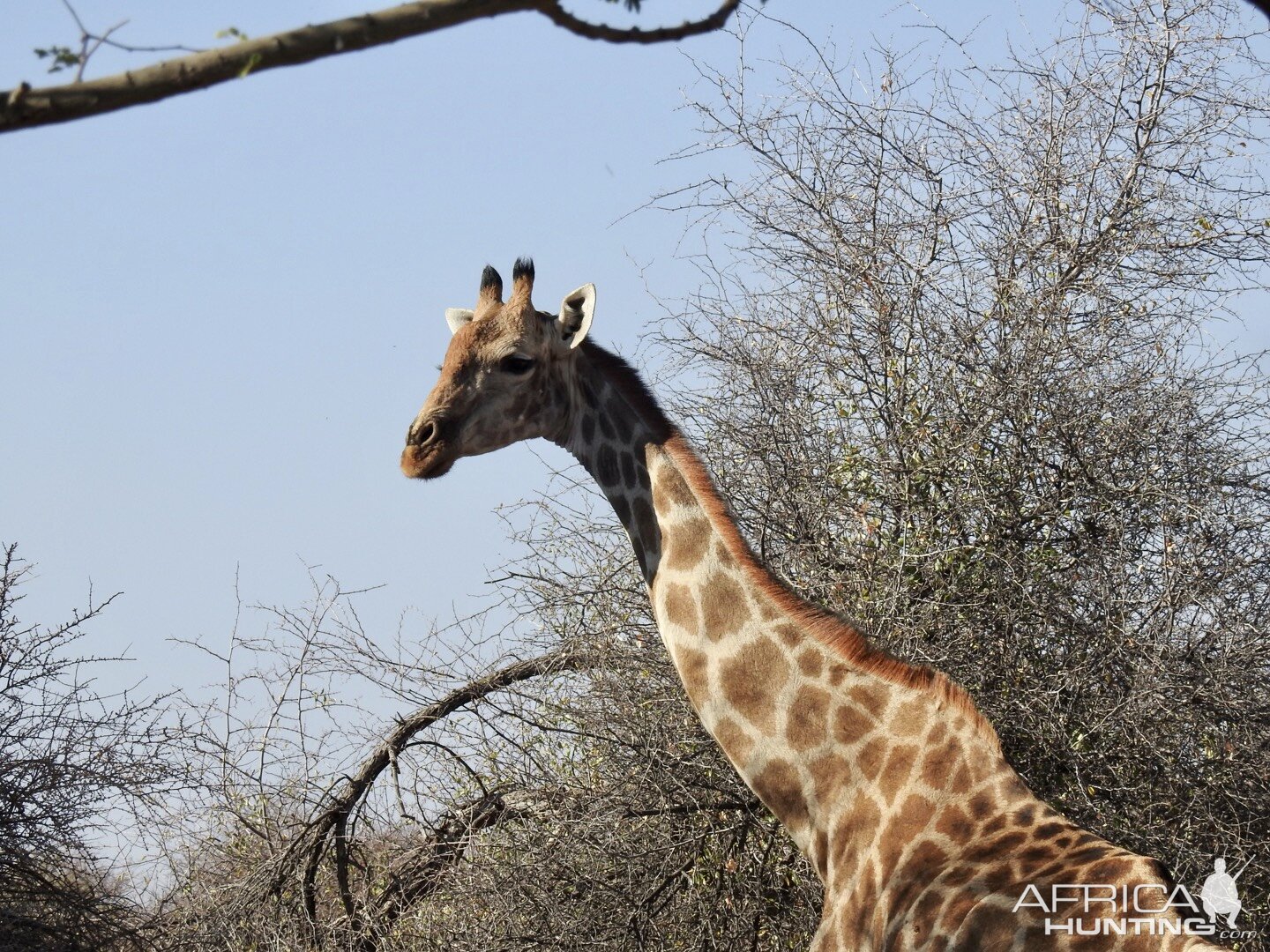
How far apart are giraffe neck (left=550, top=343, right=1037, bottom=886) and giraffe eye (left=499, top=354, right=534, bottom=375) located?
47cm

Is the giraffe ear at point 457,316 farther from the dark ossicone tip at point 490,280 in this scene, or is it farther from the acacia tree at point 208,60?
the acacia tree at point 208,60

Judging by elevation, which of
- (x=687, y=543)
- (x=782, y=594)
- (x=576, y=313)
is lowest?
(x=782, y=594)

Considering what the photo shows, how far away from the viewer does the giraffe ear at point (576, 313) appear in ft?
17.4

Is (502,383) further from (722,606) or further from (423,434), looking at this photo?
(722,606)

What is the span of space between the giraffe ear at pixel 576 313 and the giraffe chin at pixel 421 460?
2.09 feet

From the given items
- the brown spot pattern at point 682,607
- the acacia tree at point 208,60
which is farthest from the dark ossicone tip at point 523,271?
the acacia tree at point 208,60

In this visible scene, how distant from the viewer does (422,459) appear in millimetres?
5008

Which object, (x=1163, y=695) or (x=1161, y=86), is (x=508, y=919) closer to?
(x=1163, y=695)

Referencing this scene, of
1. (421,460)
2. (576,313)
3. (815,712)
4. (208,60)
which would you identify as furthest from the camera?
(576,313)

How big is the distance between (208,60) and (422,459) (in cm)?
287

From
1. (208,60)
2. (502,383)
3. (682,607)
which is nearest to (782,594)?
(682,607)

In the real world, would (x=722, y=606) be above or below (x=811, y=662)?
above

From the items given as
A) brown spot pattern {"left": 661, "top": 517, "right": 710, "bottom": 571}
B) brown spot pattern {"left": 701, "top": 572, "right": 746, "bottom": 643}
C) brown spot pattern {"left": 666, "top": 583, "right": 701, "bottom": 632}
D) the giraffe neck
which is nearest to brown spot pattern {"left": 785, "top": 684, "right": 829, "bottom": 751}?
the giraffe neck

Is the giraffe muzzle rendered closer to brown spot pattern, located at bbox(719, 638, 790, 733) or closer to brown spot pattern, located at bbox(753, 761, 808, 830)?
brown spot pattern, located at bbox(719, 638, 790, 733)
